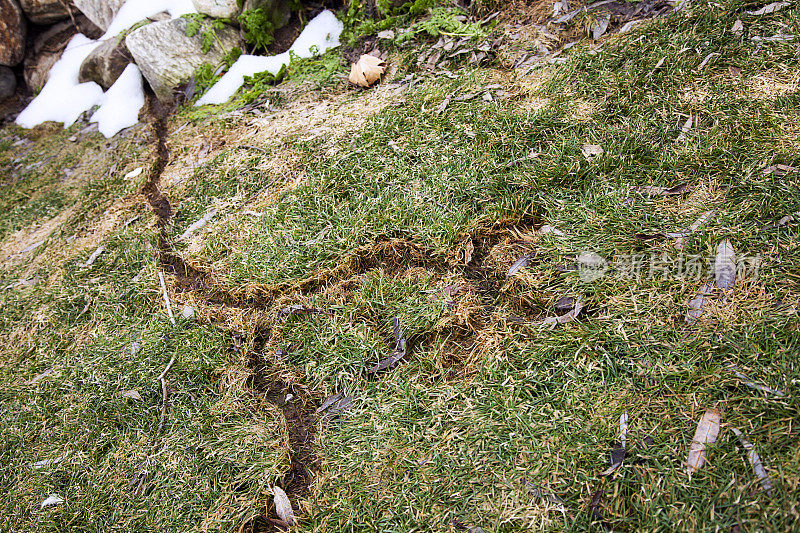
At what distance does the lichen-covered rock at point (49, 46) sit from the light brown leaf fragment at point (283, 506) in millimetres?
7756

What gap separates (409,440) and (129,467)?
147 cm

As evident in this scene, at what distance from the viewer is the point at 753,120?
107 inches

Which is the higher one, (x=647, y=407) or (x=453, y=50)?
(x=453, y=50)

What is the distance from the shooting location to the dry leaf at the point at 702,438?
180 centimetres

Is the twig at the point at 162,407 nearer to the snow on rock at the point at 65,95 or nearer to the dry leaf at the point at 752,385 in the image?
the dry leaf at the point at 752,385

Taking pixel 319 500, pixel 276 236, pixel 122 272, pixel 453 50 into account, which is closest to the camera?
pixel 319 500

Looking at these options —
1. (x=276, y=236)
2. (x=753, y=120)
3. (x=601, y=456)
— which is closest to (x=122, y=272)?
(x=276, y=236)

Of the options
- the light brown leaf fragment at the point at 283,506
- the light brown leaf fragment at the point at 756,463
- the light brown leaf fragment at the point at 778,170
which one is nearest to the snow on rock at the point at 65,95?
the light brown leaf fragment at the point at 283,506

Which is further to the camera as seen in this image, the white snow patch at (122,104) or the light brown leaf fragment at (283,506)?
the white snow patch at (122,104)

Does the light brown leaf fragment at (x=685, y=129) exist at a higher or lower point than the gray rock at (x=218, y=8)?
lower

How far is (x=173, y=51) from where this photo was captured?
5.46 metres

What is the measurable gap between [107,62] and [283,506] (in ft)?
20.1

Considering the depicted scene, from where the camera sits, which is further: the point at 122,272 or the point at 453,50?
the point at 453,50

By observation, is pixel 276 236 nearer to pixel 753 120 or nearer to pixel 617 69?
pixel 617 69
